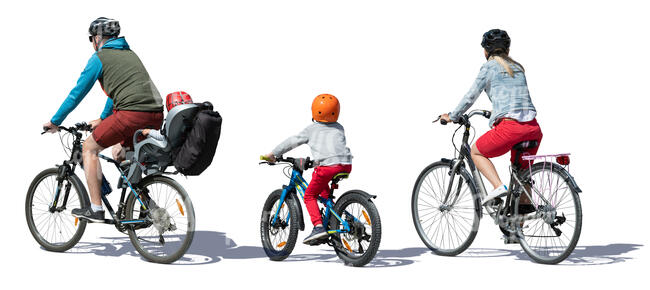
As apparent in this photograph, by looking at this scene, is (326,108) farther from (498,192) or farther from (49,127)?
(49,127)

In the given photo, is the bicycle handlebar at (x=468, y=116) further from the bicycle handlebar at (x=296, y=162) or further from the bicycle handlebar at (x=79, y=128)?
the bicycle handlebar at (x=79, y=128)

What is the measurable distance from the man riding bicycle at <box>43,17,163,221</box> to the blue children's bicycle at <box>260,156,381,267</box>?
147cm

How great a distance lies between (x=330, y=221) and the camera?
1077cm

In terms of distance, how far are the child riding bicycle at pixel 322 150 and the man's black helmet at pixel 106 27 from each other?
2382mm

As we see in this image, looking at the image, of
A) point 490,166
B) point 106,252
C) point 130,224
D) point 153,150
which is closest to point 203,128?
point 153,150

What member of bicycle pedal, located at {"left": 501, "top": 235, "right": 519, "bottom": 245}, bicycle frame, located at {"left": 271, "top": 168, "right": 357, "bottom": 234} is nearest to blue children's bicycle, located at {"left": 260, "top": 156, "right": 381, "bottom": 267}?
bicycle frame, located at {"left": 271, "top": 168, "right": 357, "bottom": 234}

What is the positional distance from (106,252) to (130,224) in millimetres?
739

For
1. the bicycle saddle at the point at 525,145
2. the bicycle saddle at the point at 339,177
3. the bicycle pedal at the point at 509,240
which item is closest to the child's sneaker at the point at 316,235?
the bicycle saddle at the point at 339,177

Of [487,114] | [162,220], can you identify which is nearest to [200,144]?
[162,220]

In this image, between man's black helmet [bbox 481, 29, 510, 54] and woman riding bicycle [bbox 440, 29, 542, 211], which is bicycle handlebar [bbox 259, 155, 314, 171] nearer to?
woman riding bicycle [bbox 440, 29, 542, 211]

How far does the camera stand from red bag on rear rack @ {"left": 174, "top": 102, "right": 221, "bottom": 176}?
412 inches

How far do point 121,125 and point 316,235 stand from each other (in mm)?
2367

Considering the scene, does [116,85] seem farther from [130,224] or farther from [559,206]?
[559,206]

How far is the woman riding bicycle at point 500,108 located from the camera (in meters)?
10.9
